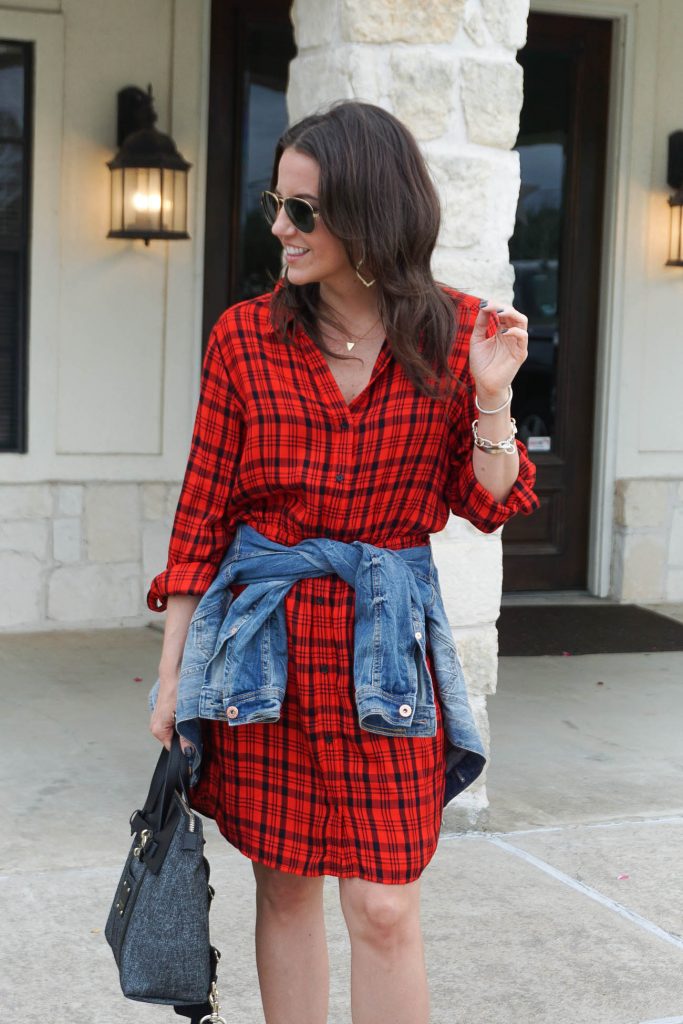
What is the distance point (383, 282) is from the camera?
2.32 meters

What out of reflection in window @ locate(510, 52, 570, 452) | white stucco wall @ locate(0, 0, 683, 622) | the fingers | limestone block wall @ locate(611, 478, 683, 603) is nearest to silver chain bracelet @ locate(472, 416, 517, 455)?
the fingers

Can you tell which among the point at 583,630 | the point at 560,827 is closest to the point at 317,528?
the point at 560,827

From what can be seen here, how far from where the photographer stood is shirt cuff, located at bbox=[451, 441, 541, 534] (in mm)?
2381

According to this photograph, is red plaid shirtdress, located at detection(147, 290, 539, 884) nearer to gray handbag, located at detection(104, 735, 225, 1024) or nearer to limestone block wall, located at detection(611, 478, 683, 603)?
gray handbag, located at detection(104, 735, 225, 1024)

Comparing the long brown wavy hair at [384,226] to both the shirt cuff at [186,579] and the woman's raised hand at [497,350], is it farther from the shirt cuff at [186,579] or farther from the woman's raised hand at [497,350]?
the shirt cuff at [186,579]

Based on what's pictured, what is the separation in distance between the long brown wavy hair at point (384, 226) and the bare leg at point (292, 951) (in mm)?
880

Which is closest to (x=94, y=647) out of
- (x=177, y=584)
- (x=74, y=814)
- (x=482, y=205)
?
(x=74, y=814)

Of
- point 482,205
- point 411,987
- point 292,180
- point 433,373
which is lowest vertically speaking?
point 411,987

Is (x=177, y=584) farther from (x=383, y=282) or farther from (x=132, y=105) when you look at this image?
(x=132, y=105)

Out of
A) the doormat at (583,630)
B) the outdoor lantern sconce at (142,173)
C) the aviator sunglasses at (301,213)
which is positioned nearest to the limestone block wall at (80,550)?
the outdoor lantern sconce at (142,173)

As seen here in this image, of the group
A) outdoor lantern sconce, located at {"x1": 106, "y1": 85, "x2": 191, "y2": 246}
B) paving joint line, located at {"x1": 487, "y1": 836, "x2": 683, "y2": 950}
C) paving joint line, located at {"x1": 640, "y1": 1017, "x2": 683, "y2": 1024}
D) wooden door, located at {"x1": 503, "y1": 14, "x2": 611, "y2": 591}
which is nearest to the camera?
paving joint line, located at {"x1": 640, "y1": 1017, "x2": 683, "y2": 1024}

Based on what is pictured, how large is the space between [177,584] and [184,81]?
491cm

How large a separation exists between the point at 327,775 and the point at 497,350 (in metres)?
0.73

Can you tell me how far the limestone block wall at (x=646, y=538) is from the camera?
7727 mm
